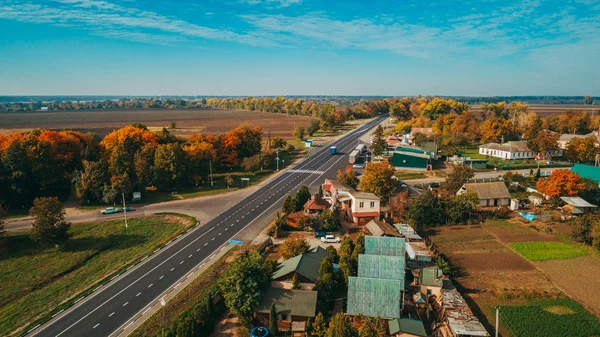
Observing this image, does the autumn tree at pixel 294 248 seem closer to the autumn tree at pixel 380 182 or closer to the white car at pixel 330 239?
the white car at pixel 330 239

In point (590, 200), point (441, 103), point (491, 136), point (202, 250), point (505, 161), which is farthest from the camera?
A: point (441, 103)

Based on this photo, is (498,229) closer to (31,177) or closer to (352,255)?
(352,255)

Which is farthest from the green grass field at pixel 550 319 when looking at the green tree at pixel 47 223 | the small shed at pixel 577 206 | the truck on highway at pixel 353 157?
the truck on highway at pixel 353 157

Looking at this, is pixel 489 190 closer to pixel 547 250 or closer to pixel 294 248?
pixel 547 250

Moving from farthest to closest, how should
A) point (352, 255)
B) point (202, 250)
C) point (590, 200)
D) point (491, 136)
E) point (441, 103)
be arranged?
point (441, 103) → point (491, 136) → point (590, 200) → point (202, 250) → point (352, 255)

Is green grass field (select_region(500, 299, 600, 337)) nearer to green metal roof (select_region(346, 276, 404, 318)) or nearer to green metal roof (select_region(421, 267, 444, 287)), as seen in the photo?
green metal roof (select_region(421, 267, 444, 287))

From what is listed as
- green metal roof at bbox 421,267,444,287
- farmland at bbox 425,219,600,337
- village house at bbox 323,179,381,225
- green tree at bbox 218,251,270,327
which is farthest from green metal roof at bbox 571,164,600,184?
green tree at bbox 218,251,270,327

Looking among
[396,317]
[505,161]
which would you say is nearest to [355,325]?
[396,317]
